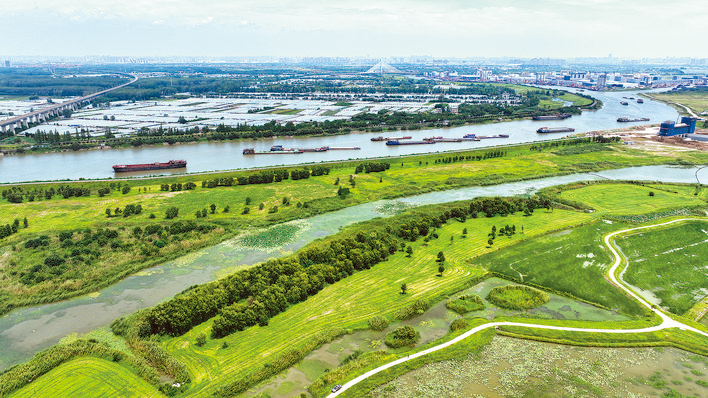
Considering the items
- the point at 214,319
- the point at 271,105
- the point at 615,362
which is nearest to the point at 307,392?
the point at 214,319

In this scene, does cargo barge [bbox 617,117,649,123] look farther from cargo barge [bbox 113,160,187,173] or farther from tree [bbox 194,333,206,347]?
tree [bbox 194,333,206,347]

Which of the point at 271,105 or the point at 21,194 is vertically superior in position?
the point at 271,105

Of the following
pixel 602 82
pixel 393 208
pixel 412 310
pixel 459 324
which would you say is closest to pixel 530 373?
pixel 459 324

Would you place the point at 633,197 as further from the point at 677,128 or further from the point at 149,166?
the point at 149,166

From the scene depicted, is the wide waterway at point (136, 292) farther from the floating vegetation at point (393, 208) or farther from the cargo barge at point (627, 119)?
the cargo barge at point (627, 119)

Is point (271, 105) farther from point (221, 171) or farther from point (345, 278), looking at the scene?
point (345, 278)
